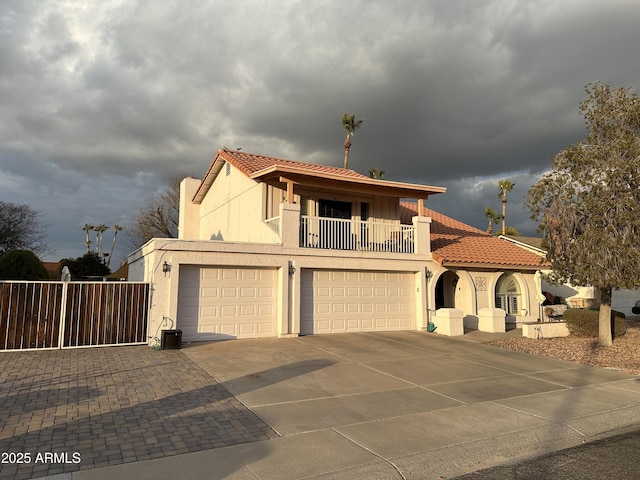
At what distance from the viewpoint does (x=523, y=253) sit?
2009 centimetres

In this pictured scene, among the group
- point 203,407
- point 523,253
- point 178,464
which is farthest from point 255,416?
point 523,253

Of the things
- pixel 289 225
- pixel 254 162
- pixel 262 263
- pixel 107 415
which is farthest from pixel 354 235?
pixel 107 415

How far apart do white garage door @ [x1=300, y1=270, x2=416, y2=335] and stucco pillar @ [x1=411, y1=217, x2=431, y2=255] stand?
1.03 m

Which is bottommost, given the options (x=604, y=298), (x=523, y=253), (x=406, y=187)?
(x=604, y=298)

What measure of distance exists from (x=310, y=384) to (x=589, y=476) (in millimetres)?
4689

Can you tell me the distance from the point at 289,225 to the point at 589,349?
9.67m

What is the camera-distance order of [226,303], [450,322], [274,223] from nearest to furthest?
[226,303], [450,322], [274,223]

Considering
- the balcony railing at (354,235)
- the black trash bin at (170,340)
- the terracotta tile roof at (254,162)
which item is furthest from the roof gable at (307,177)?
the black trash bin at (170,340)

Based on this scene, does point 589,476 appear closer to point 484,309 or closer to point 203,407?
point 203,407

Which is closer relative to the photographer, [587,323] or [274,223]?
[587,323]

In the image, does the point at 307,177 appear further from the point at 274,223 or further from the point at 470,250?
the point at 470,250

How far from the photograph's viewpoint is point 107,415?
6051mm

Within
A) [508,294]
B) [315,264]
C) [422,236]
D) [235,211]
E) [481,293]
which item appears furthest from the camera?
[508,294]

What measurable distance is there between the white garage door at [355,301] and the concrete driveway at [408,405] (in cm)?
255
